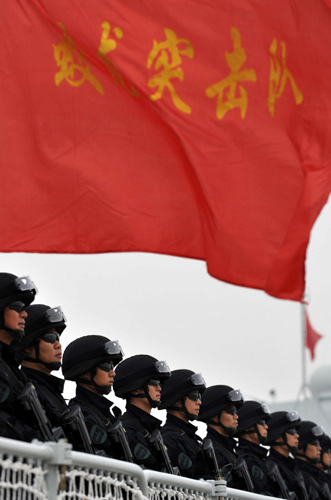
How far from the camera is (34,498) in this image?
540cm

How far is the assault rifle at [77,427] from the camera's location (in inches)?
299

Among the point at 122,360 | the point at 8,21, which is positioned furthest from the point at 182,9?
the point at 122,360

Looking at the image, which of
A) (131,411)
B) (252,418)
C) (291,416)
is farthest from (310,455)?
(131,411)

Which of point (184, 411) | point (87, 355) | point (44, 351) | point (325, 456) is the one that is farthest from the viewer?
point (325, 456)

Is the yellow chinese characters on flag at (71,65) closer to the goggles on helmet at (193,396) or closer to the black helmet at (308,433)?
the goggles on helmet at (193,396)

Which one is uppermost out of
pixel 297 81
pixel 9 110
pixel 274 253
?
pixel 9 110

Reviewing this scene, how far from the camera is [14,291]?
7805 mm

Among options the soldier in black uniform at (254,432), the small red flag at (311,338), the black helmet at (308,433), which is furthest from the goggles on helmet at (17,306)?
the small red flag at (311,338)

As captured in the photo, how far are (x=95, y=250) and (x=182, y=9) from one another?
2392mm

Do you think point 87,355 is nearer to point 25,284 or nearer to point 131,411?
point 131,411

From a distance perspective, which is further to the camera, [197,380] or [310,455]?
[310,455]

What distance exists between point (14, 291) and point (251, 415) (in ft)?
15.9

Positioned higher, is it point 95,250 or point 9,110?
point 9,110

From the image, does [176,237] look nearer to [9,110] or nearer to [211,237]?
[211,237]
